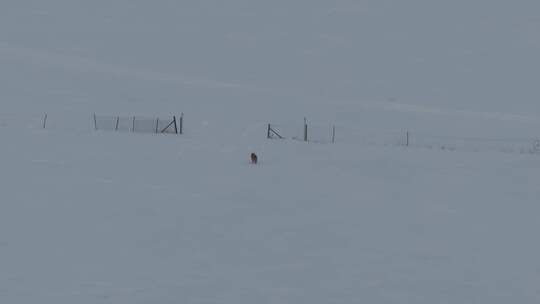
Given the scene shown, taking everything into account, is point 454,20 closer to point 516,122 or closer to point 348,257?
point 516,122

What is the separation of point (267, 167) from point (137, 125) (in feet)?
36.7

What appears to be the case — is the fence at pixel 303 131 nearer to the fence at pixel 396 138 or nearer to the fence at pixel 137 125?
the fence at pixel 396 138

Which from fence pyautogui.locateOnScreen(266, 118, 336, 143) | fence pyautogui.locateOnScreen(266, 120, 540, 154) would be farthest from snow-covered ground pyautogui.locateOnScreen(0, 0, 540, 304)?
fence pyautogui.locateOnScreen(266, 118, 336, 143)

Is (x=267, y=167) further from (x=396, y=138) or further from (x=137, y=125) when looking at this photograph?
(x=396, y=138)

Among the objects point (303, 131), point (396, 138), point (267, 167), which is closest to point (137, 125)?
point (303, 131)

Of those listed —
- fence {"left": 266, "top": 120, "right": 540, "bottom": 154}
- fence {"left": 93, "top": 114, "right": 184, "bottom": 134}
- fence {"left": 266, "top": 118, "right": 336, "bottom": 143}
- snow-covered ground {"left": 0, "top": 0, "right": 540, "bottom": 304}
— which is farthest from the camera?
fence {"left": 266, "top": 118, "right": 336, "bottom": 143}

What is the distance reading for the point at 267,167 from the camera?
2338cm

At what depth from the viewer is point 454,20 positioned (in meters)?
59.4

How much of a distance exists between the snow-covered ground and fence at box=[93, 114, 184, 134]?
0.88 m

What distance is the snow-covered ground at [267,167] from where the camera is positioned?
13625mm

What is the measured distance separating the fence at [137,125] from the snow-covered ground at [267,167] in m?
0.88

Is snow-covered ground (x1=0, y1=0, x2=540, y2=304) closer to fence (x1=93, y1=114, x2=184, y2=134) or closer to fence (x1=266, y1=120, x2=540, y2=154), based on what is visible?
fence (x1=266, y1=120, x2=540, y2=154)

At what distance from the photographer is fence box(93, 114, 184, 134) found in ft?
101

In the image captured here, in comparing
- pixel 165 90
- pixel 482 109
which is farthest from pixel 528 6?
pixel 165 90
